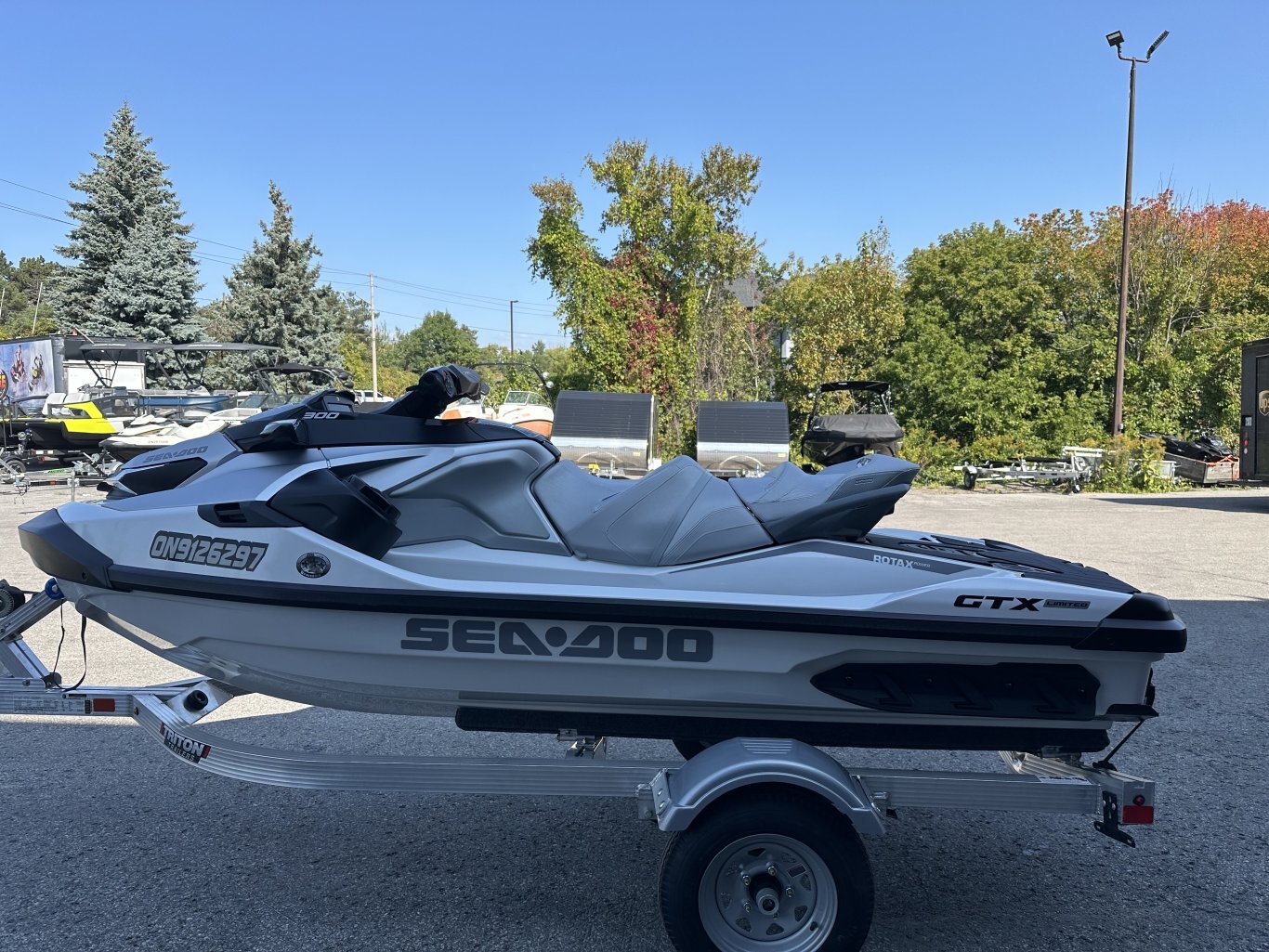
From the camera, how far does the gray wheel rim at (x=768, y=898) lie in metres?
2.61

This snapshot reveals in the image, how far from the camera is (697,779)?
2586 mm

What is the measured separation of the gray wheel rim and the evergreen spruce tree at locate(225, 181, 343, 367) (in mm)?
36792

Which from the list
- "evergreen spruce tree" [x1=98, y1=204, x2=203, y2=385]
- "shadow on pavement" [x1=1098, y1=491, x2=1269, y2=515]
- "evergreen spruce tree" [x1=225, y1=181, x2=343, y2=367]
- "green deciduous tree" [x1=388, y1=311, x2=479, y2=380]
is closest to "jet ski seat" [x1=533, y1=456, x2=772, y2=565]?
"shadow on pavement" [x1=1098, y1=491, x2=1269, y2=515]

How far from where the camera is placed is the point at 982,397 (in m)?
23.1

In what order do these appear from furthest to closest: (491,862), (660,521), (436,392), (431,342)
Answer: (431,342) < (491,862) < (436,392) < (660,521)

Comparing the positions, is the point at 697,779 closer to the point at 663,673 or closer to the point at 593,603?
the point at 663,673

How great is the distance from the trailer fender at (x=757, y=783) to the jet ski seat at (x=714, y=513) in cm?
60

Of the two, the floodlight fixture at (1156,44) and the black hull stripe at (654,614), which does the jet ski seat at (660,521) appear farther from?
the floodlight fixture at (1156,44)

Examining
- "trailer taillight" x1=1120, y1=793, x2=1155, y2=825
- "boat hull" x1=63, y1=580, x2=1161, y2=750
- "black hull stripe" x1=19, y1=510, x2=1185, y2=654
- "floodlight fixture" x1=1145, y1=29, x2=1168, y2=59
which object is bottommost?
"trailer taillight" x1=1120, y1=793, x2=1155, y2=825

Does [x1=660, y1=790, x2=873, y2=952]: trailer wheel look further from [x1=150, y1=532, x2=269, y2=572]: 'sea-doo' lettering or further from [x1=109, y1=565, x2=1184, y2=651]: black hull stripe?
[x1=150, y1=532, x2=269, y2=572]: 'sea-doo' lettering

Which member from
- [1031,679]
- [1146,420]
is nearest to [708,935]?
[1031,679]

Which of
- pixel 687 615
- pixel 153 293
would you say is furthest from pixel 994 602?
pixel 153 293

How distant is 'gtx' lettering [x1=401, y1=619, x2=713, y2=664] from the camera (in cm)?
265

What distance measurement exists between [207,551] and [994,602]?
2341 mm
